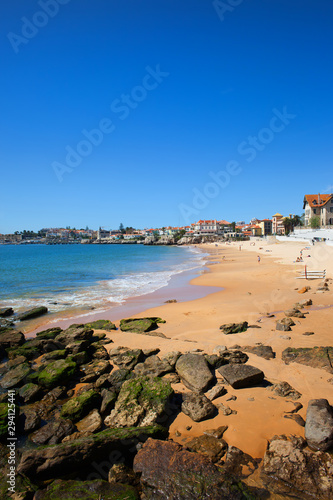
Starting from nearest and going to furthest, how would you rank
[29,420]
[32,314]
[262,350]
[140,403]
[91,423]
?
1. [91,423]
2. [140,403]
3. [29,420]
4. [262,350]
5. [32,314]

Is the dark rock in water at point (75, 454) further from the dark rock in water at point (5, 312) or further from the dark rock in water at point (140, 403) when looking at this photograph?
the dark rock in water at point (5, 312)

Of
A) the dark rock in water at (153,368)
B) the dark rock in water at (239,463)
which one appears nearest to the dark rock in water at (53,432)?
the dark rock in water at (153,368)

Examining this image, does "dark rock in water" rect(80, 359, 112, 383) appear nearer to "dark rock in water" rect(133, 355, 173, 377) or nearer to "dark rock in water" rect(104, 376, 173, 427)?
"dark rock in water" rect(133, 355, 173, 377)

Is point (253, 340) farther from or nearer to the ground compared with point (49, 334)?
farther from the ground

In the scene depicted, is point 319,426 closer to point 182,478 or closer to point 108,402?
A: point 182,478

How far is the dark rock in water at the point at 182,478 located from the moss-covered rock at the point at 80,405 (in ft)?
7.14

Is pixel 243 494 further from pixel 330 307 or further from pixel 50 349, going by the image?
pixel 330 307

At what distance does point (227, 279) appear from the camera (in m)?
24.8

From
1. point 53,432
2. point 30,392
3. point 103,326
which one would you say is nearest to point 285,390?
point 53,432

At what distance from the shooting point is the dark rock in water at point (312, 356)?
718cm

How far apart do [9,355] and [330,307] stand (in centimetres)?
1363

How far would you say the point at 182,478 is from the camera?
3.90m

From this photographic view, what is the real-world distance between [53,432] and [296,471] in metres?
4.60

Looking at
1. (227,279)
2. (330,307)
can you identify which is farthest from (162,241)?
(330,307)
